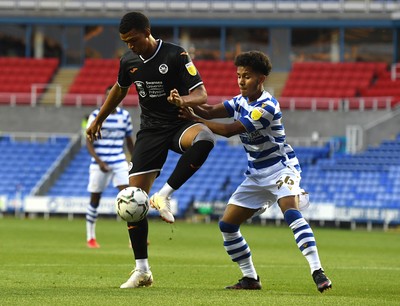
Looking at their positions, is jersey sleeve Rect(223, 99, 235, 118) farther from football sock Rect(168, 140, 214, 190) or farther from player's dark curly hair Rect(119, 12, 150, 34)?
player's dark curly hair Rect(119, 12, 150, 34)

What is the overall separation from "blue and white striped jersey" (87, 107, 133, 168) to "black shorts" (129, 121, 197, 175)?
7.24m

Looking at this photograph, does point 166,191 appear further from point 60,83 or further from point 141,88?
point 60,83

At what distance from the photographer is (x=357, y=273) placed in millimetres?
12656

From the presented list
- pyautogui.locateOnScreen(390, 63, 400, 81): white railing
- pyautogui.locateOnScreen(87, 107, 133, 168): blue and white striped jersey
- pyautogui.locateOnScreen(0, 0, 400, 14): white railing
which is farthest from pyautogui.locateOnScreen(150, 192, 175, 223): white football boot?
pyautogui.locateOnScreen(0, 0, 400, 14): white railing

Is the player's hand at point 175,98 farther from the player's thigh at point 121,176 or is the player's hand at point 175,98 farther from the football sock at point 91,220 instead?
the football sock at point 91,220

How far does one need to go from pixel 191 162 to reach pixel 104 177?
8082 mm

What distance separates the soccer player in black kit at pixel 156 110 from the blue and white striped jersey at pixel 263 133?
46cm

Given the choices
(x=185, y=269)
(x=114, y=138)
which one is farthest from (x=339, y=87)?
(x=185, y=269)

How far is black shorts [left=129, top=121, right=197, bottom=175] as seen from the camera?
9781mm

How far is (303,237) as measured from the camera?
9.56 metres

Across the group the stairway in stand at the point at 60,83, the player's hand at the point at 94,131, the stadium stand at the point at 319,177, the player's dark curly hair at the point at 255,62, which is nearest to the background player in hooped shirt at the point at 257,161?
the player's dark curly hair at the point at 255,62

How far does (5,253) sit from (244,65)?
6.51 m

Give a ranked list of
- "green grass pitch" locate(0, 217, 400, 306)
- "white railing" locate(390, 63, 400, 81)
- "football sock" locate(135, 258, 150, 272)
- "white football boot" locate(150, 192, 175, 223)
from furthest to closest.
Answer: "white railing" locate(390, 63, 400, 81) < "football sock" locate(135, 258, 150, 272) < "white football boot" locate(150, 192, 175, 223) < "green grass pitch" locate(0, 217, 400, 306)

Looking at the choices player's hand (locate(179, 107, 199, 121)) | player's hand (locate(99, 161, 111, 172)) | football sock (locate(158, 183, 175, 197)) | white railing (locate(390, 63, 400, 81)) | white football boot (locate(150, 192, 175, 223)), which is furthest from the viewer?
white railing (locate(390, 63, 400, 81))
